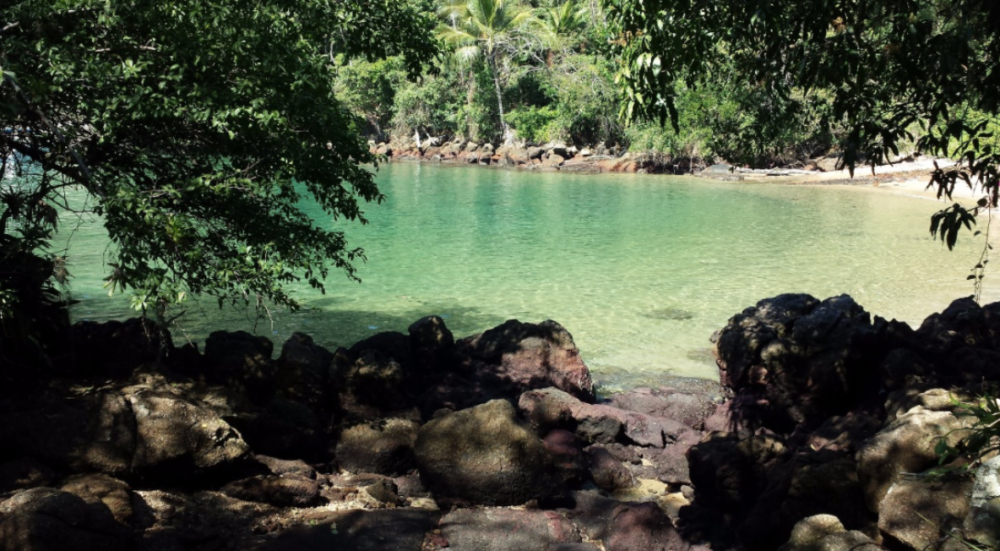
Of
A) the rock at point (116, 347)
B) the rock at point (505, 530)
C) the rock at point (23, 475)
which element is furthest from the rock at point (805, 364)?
the rock at point (23, 475)

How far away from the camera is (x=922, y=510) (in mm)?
4570

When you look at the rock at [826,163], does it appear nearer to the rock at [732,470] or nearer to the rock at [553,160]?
the rock at [553,160]

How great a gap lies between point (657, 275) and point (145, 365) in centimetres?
1234

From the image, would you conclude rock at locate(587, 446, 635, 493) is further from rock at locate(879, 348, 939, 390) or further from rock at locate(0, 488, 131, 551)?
rock at locate(0, 488, 131, 551)

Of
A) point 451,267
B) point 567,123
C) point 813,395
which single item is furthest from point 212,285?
point 567,123

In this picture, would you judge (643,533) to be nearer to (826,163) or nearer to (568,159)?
(826,163)

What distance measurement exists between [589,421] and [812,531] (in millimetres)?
3540

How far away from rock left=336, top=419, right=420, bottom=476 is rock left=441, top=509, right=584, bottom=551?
1.13 meters

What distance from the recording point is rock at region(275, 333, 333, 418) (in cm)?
800

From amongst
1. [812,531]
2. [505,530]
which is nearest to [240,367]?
[505,530]

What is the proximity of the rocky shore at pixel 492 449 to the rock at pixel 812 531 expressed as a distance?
12 millimetres

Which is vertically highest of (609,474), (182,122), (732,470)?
(182,122)

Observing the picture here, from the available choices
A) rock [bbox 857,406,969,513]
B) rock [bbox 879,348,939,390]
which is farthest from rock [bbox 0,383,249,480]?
rock [bbox 879,348,939,390]

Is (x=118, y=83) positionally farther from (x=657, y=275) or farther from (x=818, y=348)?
(x=657, y=275)
